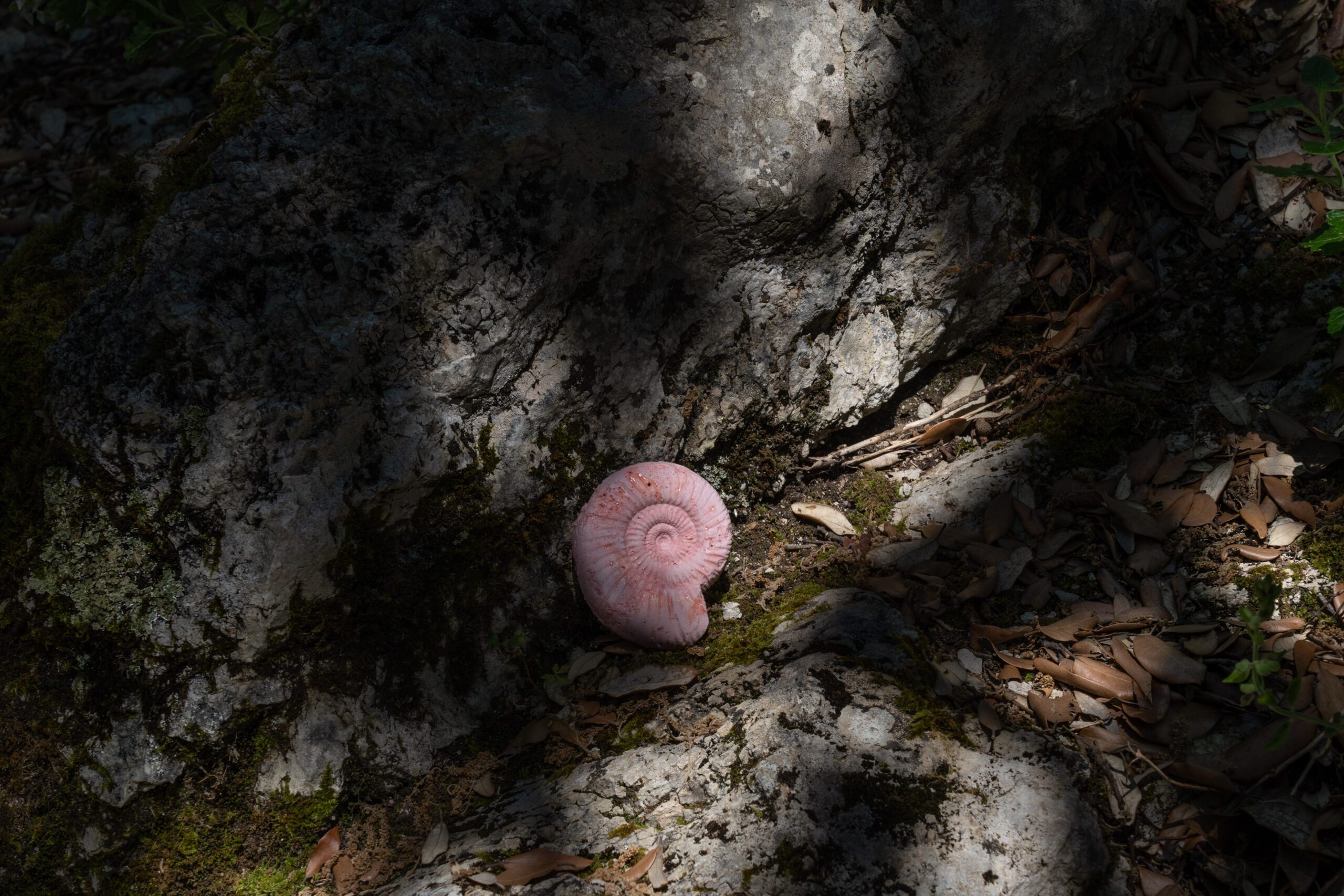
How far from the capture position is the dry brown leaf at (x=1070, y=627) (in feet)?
9.14

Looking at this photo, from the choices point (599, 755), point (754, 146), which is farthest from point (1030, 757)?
point (754, 146)

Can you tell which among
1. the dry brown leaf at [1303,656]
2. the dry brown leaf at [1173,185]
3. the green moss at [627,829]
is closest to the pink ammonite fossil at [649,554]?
the green moss at [627,829]

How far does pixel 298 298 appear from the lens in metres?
2.57

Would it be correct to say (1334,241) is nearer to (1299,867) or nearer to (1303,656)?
(1303,656)

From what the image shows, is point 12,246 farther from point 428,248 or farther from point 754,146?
point 754,146

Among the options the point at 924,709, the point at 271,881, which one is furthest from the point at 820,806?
the point at 271,881

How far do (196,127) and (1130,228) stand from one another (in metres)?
3.74

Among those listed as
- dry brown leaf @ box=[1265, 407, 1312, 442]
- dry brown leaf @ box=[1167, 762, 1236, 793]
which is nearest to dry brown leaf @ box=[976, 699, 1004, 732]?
dry brown leaf @ box=[1167, 762, 1236, 793]

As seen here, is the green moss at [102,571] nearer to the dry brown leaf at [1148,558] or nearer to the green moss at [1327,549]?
the dry brown leaf at [1148,558]

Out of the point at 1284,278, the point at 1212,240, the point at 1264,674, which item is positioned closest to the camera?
the point at 1264,674

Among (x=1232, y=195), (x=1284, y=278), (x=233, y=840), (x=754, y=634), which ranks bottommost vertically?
Result: (x=233, y=840)

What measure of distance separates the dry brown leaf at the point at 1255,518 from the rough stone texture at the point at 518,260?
4.43 ft

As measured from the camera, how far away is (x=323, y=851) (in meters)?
2.66

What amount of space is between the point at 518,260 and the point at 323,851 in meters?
2.01
